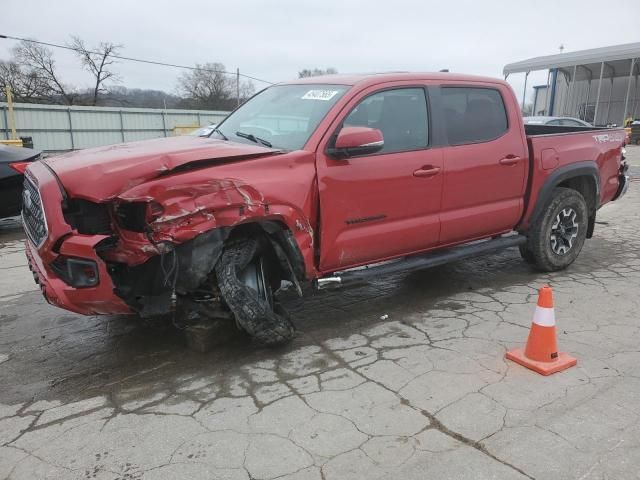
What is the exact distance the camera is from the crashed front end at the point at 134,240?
10.2ft

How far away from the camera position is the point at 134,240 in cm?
315

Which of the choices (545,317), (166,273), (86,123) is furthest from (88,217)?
(86,123)

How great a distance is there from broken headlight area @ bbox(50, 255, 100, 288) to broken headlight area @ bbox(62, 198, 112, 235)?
0.19 metres

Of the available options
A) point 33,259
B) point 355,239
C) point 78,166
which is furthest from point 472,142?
point 33,259

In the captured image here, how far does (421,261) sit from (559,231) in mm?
2020

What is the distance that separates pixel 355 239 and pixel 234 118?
67.1 inches

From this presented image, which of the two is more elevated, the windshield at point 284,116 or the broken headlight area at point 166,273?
the windshield at point 284,116

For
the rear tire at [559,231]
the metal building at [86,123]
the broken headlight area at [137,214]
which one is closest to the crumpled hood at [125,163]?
the broken headlight area at [137,214]

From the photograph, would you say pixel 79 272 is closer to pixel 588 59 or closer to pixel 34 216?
pixel 34 216

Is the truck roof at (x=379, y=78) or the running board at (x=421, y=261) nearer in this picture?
the running board at (x=421, y=261)

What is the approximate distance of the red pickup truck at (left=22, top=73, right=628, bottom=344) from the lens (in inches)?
125

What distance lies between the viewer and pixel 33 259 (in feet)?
11.9

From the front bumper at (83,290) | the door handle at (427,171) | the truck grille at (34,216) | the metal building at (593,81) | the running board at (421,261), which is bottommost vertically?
the running board at (421,261)

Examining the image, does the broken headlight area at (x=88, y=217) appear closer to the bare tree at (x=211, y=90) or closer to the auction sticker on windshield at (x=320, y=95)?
the auction sticker on windshield at (x=320, y=95)
